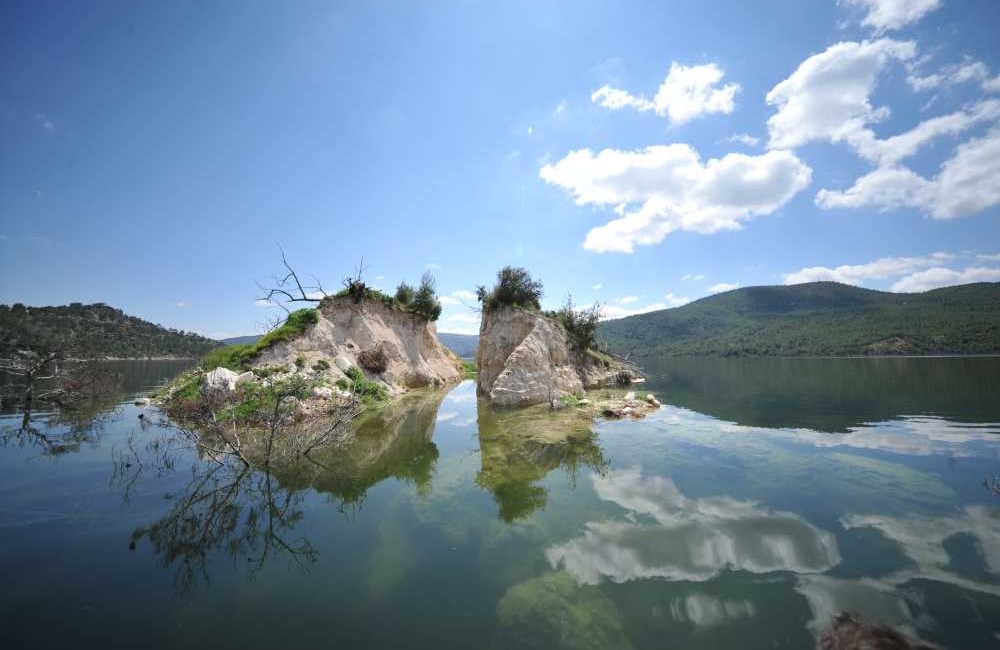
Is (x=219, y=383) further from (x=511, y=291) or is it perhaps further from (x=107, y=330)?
(x=107, y=330)

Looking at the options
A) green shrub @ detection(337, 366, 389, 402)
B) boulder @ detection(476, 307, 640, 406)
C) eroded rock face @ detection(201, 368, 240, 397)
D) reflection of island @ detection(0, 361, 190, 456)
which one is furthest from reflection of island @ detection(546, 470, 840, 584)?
green shrub @ detection(337, 366, 389, 402)

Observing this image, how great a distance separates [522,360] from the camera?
21.6m

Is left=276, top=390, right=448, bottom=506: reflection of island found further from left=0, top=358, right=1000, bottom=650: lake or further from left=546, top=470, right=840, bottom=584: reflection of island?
left=546, top=470, right=840, bottom=584: reflection of island

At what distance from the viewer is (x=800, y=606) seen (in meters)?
4.56

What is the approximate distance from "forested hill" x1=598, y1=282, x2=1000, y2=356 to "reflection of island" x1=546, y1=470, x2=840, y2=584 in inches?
3184

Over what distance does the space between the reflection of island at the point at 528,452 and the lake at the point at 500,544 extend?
0.12 metres

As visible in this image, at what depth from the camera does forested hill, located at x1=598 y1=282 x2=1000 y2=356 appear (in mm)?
71312

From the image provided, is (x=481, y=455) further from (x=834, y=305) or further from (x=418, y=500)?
(x=834, y=305)

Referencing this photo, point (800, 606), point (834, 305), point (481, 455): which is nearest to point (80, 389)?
point (481, 455)

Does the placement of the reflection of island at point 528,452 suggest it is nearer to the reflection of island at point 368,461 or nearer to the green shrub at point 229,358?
the reflection of island at point 368,461

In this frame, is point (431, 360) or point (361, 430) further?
point (431, 360)

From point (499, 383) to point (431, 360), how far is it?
53.2 ft

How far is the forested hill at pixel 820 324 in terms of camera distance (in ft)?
234

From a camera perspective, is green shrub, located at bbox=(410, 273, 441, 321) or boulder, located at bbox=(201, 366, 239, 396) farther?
green shrub, located at bbox=(410, 273, 441, 321)
